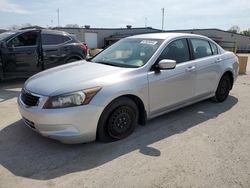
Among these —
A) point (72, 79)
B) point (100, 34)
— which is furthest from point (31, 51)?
point (100, 34)

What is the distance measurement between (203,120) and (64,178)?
293 centimetres

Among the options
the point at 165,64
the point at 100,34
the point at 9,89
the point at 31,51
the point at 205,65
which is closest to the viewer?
the point at 165,64

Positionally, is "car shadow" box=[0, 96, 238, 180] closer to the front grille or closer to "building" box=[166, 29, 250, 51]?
the front grille

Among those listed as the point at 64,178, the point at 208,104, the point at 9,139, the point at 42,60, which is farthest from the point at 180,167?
the point at 42,60

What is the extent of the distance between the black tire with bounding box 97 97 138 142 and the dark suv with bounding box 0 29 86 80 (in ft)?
15.9

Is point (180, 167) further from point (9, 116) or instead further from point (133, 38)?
point (9, 116)

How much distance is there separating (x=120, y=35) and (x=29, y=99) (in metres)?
39.3

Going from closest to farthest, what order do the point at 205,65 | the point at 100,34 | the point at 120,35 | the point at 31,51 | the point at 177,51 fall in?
1. the point at 177,51
2. the point at 205,65
3. the point at 31,51
4. the point at 100,34
5. the point at 120,35

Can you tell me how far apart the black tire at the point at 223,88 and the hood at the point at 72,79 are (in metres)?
2.83

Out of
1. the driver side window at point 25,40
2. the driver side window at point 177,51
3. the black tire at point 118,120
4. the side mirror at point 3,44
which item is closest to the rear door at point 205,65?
the driver side window at point 177,51

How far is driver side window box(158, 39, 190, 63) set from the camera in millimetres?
4387

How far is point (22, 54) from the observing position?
752cm

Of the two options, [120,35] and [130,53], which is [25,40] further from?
[120,35]

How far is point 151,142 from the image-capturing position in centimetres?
384
